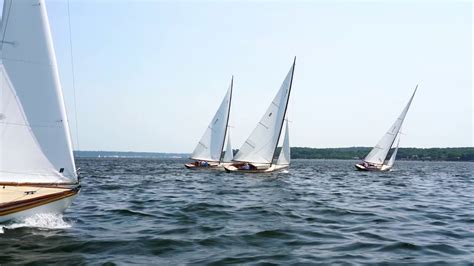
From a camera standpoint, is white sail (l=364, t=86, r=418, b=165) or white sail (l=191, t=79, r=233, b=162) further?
white sail (l=364, t=86, r=418, b=165)

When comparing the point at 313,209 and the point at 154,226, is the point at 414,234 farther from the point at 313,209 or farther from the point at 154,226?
the point at 154,226

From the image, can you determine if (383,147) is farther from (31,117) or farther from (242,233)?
(31,117)

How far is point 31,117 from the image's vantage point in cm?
1232

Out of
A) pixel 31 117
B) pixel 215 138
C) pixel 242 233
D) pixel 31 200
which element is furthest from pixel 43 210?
pixel 215 138

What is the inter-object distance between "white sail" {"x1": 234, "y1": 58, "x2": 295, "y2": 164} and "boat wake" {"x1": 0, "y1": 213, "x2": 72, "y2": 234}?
2856cm

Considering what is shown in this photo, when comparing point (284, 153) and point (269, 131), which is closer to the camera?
point (269, 131)

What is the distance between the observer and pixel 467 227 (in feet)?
47.1

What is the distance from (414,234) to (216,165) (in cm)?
3912

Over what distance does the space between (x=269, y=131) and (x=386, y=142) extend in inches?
962

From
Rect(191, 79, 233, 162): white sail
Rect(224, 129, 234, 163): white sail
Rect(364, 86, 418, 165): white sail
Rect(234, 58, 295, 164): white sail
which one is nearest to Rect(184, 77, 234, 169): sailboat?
Rect(191, 79, 233, 162): white sail

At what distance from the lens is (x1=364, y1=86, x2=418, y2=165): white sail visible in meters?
56.9

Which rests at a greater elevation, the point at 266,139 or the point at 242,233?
the point at 266,139

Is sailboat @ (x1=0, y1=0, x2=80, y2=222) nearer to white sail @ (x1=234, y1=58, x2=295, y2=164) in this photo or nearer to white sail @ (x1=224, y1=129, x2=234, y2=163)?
white sail @ (x1=234, y1=58, x2=295, y2=164)

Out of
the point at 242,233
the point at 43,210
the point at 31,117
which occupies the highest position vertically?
the point at 31,117
